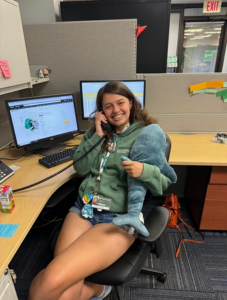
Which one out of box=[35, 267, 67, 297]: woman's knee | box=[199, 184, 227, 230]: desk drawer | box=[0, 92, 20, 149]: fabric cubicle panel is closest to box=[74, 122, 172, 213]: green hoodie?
box=[35, 267, 67, 297]: woman's knee

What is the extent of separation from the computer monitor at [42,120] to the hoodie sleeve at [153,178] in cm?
79

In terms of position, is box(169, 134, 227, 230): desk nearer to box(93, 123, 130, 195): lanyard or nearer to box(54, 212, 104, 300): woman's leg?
box(93, 123, 130, 195): lanyard

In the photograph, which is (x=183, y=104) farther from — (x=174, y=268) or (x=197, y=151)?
(x=174, y=268)

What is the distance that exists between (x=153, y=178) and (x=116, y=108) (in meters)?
0.41

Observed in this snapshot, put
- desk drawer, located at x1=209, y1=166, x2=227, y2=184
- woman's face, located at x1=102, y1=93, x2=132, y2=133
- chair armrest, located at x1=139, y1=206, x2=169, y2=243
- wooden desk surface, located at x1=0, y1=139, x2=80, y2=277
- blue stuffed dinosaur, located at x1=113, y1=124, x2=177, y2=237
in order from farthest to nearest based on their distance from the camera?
desk drawer, located at x1=209, y1=166, x2=227, y2=184 < woman's face, located at x1=102, y1=93, x2=132, y2=133 < blue stuffed dinosaur, located at x1=113, y1=124, x2=177, y2=237 < chair armrest, located at x1=139, y1=206, x2=169, y2=243 < wooden desk surface, located at x1=0, y1=139, x2=80, y2=277

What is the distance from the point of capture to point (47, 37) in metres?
1.61

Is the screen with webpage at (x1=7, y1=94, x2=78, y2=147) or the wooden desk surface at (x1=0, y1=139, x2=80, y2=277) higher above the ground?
the screen with webpage at (x1=7, y1=94, x2=78, y2=147)

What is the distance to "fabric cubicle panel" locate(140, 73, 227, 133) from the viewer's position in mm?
1696

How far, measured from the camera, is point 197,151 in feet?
4.79

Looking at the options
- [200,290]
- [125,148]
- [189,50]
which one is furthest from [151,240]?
[189,50]

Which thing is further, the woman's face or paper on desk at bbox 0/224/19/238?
the woman's face

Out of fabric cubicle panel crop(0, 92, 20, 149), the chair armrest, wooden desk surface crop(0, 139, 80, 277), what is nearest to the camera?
wooden desk surface crop(0, 139, 80, 277)

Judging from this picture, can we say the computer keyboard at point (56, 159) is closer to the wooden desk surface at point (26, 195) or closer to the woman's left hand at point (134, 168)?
the wooden desk surface at point (26, 195)

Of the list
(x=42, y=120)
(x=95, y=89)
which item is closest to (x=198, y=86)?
(x=95, y=89)
